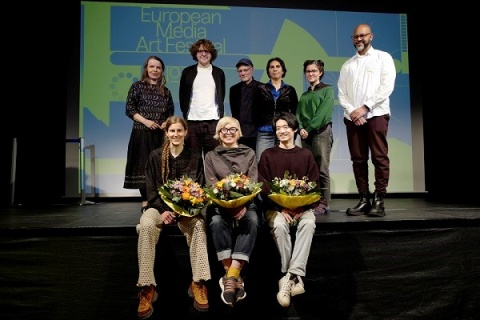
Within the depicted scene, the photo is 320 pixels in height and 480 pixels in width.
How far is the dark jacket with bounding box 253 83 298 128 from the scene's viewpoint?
3.95 m

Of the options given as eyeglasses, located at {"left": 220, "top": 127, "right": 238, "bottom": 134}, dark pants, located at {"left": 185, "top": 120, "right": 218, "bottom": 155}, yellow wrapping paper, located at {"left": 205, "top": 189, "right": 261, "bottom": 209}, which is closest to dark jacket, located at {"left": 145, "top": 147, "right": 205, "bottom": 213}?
eyeglasses, located at {"left": 220, "top": 127, "right": 238, "bottom": 134}

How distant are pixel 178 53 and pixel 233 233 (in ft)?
11.6

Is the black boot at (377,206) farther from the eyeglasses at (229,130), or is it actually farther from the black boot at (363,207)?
the eyeglasses at (229,130)

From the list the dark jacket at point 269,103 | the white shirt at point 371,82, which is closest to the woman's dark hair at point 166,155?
the dark jacket at point 269,103

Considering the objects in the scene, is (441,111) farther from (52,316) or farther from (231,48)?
(52,316)

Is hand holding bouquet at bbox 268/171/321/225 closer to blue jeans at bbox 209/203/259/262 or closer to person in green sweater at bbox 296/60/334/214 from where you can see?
blue jeans at bbox 209/203/259/262

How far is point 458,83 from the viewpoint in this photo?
5.61 meters

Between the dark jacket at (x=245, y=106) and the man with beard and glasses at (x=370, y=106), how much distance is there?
0.97m

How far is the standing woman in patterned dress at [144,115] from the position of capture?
3.76 metres

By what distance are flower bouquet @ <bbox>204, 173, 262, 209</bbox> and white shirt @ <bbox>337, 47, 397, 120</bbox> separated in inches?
48.6

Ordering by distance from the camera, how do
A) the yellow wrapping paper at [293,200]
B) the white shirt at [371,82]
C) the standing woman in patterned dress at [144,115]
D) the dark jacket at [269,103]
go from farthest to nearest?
the dark jacket at [269,103]
the standing woman in patterned dress at [144,115]
the white shirt at [371,82]
the yellow wrapping paper at [293,200]

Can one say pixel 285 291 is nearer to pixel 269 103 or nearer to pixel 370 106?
pixel 370 106

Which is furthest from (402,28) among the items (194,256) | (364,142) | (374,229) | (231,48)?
(194,256)

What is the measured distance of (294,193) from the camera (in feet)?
9.28
